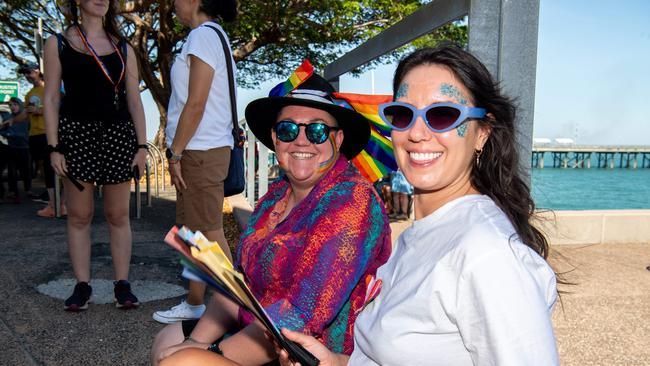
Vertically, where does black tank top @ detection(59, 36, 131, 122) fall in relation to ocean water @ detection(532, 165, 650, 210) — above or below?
above

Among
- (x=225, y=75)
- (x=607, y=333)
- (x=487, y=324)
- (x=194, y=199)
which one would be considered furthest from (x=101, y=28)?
(x=607, y=333)

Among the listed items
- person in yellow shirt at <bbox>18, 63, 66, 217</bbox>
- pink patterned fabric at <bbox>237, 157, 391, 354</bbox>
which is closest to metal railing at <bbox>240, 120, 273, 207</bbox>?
person in yellow shirt at <bbox>18, 63, 66, 217</bbox>

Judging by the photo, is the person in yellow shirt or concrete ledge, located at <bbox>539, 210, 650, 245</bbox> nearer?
concrete ledge, located at <bbox>539, 210, 650, 245</bbox>

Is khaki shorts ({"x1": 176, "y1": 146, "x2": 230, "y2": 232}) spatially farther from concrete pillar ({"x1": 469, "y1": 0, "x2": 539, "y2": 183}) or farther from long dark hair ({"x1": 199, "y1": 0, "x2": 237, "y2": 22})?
concrete pillar ({"x1": 469, "y1": 0, "x2": 539, "y2": 183})

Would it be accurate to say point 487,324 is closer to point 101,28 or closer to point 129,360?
point 129,360

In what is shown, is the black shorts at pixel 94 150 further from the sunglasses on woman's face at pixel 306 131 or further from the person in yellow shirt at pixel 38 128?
the person in yellow shirt at pixel 38 128

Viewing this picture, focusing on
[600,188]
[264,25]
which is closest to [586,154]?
[600,188]

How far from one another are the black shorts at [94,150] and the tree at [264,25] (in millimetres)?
8957

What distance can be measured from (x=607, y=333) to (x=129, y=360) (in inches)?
124

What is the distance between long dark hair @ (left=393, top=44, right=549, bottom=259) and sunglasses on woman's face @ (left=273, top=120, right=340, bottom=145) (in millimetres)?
551

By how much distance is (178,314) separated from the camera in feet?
12.0

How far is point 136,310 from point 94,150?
3.81 ft

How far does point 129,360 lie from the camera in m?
3.14

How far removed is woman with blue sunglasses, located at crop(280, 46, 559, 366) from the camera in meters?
1.17
